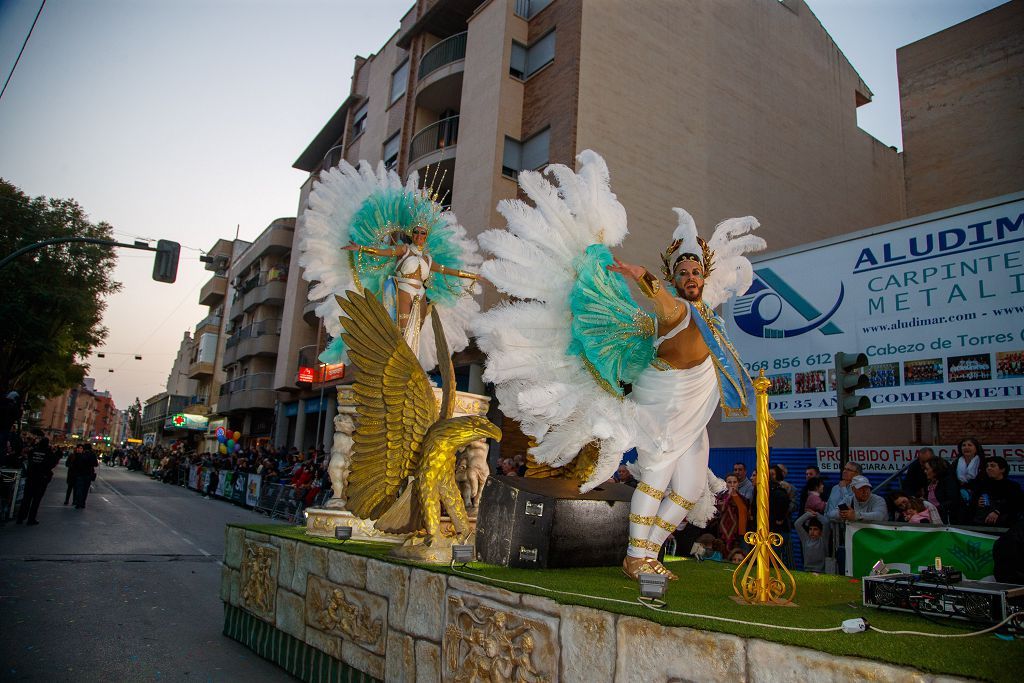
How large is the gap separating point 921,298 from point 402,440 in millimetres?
8562

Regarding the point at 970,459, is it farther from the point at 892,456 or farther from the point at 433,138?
the point at 433,138

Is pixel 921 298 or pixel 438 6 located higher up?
pixel 438 6

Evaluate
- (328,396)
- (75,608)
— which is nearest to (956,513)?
(75,608)

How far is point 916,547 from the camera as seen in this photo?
524 centimetres

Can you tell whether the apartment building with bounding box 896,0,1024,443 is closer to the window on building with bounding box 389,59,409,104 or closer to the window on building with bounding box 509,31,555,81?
the window on building with bounding box 509,31,555,81

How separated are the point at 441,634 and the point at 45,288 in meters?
26.1

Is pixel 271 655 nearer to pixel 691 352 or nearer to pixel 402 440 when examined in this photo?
pixel 402 440

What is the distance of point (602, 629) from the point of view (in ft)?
7.91

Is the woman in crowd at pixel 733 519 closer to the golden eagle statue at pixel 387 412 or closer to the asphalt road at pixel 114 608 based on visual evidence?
the golden eagle statue at pixel 387 412

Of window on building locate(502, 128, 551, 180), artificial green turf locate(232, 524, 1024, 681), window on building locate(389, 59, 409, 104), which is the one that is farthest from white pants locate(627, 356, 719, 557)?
window on building locate(389, 59, 409, 104)

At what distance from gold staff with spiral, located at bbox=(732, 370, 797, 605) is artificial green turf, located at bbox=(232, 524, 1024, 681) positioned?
0.37ft

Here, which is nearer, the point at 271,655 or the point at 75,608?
the point at 271,655

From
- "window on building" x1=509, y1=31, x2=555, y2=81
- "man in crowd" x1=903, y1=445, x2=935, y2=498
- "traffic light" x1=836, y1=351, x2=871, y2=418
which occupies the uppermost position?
"window on building" x1=509, y1=31, x2=555, y2=81

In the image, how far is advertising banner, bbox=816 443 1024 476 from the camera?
8.51 m
